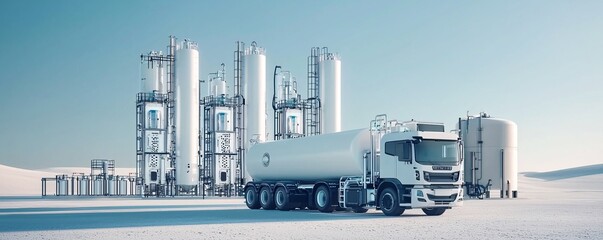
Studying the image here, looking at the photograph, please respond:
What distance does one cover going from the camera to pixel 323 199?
2953cm

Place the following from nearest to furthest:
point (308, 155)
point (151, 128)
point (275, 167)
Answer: point (308, 155) → point (275, 167) → point (151, 128)

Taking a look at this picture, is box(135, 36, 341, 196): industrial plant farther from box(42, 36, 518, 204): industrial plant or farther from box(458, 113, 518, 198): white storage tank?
box(458, 113, 518, 198): white storage tank

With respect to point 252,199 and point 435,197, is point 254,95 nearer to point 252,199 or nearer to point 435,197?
point 252,199

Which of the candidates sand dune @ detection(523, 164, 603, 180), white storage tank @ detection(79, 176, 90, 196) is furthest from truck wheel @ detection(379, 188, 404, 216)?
sand dune @ detection(523, 164, 603, 180)

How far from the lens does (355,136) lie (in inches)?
1089

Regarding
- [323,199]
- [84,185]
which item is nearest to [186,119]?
[84,185]

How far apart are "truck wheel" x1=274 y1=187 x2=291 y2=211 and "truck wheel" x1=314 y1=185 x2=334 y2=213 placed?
149cm

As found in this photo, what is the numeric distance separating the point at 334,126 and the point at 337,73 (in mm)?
3913

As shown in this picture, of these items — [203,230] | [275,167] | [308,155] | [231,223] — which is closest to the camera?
[203,230]

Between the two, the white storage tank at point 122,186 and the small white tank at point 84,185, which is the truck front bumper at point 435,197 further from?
the small white tank at point 84,185

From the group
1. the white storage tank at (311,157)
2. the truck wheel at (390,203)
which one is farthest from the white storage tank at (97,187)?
the truck wheel at (390,203)

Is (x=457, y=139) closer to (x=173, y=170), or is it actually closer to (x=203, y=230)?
(x=203, y=230)

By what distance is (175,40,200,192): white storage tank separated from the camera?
51.5 meters

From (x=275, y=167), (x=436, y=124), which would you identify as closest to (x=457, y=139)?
(x=436, y=124)
